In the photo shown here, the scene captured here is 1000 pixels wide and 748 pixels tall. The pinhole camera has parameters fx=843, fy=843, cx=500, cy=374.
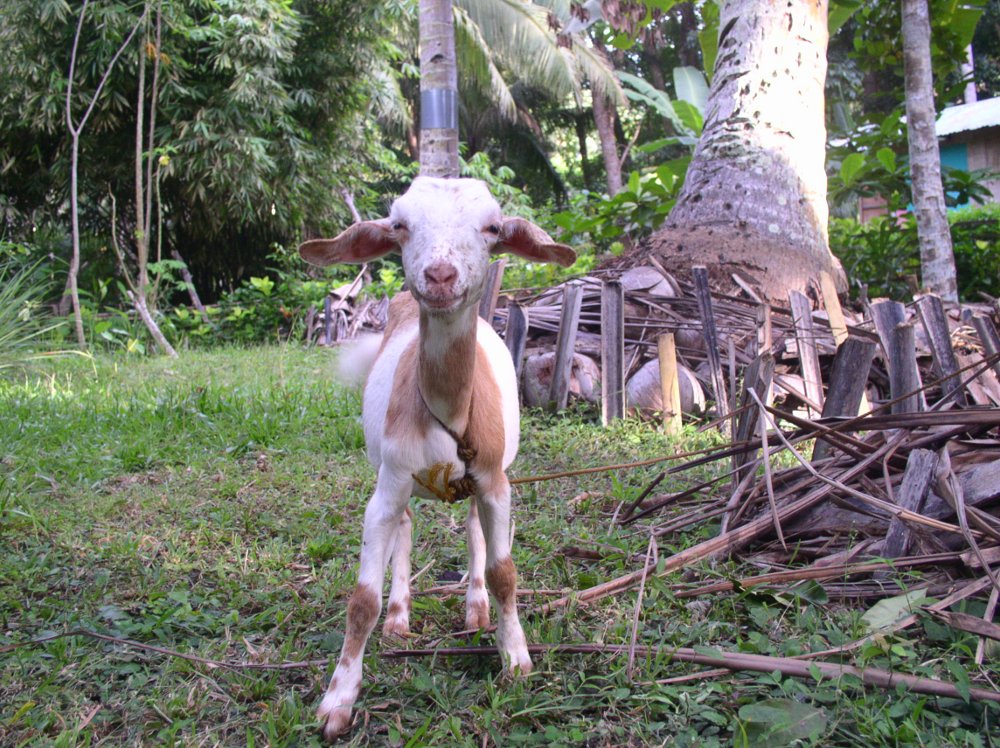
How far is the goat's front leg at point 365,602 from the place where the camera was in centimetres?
232

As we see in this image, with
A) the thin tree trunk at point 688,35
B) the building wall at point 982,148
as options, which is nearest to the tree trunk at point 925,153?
the building wall at point 982,148

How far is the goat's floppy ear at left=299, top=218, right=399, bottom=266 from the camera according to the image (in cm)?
243

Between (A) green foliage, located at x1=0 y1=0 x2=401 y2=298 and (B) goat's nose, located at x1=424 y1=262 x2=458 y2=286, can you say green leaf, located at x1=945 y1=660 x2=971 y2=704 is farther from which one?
(A) green foliage, located at x1=0 y1=0 x2=401 y2=298

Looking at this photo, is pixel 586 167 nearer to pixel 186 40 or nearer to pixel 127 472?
pixel 186 40

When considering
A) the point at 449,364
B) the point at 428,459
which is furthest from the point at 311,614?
the point at 449,364

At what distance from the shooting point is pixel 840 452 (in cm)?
363

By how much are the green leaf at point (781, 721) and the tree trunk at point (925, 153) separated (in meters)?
6.35

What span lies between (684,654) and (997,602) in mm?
1004

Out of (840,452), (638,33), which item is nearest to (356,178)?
(638,33)

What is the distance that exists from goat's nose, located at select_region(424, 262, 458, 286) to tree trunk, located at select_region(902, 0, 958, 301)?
6.76 m

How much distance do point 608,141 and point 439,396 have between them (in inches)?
907

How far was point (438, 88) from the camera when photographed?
673 centimetres

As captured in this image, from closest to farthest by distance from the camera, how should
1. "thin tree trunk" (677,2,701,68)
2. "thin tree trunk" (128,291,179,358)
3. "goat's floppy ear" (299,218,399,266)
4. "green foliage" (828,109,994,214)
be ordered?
1. "goat's floppy ear" (299,218,399,266)
2. "green foliage" (828,109,994,214)
3. "thin tree trunk" (128,291,179,358)
4. "thin tree trunk" (677,2,701,68)

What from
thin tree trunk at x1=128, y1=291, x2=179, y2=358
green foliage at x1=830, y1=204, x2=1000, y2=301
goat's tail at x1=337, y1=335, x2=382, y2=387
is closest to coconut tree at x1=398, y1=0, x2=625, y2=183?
thin tree trunk at x1=128, y1=291, x2=179, y2=358
